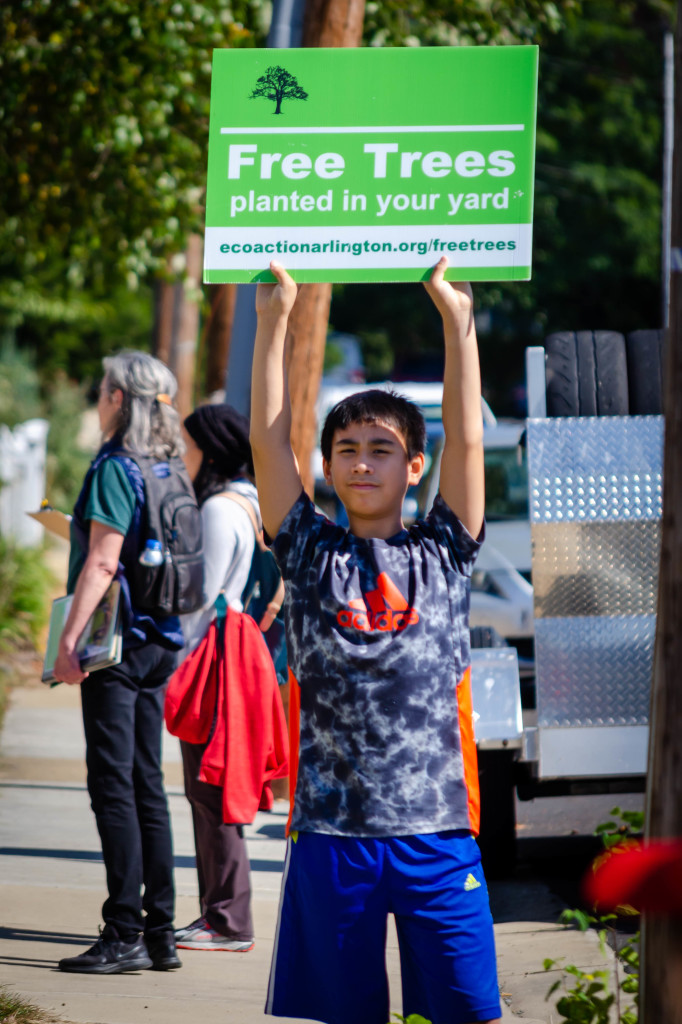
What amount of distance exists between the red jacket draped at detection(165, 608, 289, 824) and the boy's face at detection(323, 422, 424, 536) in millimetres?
1838

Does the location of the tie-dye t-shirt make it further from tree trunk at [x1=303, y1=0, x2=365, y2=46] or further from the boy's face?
tree trunk at [x1=303, y1=0, x2=365, y2=46]

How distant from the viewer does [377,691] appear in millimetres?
2664

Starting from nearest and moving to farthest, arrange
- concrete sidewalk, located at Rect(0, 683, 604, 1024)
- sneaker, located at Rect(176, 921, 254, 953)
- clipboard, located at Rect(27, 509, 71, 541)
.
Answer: concrete sidewalk, located at Rect(0, 683, 604, 1024) < sneaker, located at Rect(176, 921, 254, 953) < clipboard, located at Rect(27, 509, 71, 541)

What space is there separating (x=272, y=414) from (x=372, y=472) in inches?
10.0

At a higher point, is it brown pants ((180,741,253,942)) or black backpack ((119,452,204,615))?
black backpack ((119,452,204,615))

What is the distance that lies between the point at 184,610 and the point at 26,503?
1052 cm

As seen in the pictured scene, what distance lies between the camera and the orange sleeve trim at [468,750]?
275 centimetres

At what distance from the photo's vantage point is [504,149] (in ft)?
9.64

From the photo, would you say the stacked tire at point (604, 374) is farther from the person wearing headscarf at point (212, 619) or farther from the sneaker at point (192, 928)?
the sneaker at point (192, 928)

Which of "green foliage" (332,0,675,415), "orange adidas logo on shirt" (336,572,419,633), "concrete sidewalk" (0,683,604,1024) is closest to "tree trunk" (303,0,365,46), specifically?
"concrete sidewalk" (0,683,604,1024)

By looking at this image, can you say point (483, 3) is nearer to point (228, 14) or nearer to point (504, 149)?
point (228, 14)

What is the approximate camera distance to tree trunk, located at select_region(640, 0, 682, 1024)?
6.86ft

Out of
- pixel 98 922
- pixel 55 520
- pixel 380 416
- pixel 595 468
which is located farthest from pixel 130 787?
pixel 380 416

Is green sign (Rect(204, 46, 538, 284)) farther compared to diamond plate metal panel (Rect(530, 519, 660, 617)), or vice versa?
diamond plate metal panel (Rect(530, 519, 660, 617))
